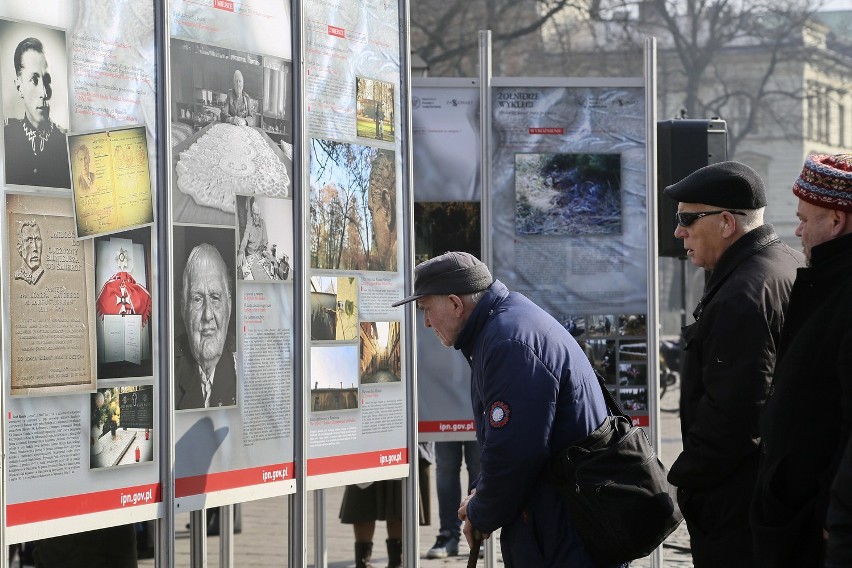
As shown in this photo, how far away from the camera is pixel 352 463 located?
5988 millimetres

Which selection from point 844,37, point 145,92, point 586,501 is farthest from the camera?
point 844,37

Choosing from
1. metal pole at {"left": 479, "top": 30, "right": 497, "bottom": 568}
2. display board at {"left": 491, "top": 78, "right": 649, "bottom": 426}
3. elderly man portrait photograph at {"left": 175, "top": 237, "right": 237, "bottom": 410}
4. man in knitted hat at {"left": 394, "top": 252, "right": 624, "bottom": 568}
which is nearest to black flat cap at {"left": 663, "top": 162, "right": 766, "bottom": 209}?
man in knitted hat at {"left": 394, "top": 252, "right": 624, "bottom": 568}

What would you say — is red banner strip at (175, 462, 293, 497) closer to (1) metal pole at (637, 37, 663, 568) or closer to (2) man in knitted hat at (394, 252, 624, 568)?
(2) man in knitted hat at (394, 252, 624, 568)

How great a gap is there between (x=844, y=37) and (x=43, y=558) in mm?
36170

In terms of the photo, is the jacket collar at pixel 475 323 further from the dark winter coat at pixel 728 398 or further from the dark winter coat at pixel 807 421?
the dark winter coat at pixel 807 421

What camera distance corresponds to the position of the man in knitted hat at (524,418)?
446 centimetres

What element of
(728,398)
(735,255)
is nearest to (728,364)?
(728,398)

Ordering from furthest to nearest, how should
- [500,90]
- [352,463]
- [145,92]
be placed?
[500,90]
[352,463]
[145,92]

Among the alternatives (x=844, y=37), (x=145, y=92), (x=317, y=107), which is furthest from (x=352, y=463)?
(x=844, y=37)

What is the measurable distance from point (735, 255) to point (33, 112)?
7.55 feet

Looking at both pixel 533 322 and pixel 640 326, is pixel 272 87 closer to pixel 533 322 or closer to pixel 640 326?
pixel 533 322

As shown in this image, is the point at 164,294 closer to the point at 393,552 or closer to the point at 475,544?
the point at 475,544

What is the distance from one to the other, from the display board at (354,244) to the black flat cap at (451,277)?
3.51 feet

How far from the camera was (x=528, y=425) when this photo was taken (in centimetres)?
445
